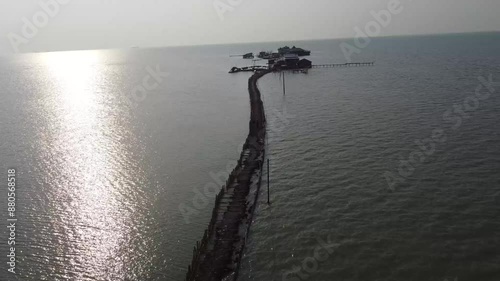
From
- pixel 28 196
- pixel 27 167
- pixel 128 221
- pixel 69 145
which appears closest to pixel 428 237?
pixel 128 221

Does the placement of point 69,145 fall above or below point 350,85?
below

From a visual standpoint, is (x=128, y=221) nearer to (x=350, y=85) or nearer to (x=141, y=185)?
(x=141, y=185)

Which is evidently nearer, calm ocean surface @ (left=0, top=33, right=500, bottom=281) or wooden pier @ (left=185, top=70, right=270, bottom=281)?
wooden pier @ (left=185, top=70, right=270, bottom=281)

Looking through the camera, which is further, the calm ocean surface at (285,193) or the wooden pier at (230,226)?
the calm ocean surface at (285,193)

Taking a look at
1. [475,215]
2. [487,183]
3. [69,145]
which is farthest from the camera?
[69,145]

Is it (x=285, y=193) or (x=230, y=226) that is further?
(x=285, y=193)

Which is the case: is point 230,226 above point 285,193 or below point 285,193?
below

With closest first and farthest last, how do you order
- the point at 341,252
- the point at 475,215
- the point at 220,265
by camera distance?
the point at 220,265, the point at 341,252, the point at 475,215

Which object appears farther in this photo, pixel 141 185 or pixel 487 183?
pixel 141 185
